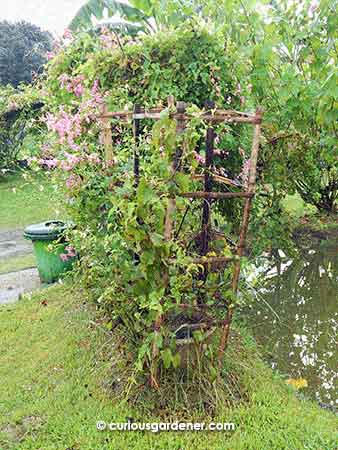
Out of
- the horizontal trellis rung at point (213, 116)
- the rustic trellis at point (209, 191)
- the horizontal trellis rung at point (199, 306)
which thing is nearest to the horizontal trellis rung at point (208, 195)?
the rustic trellis at point (209, 191)

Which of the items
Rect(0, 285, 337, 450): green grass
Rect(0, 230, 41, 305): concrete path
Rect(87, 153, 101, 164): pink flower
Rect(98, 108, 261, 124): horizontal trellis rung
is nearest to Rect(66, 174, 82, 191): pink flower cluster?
Rect(87, 153, 101, 164): pink flower

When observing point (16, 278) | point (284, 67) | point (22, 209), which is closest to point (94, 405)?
point (16, 278)

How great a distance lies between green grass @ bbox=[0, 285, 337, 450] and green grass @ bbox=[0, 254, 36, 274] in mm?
2169

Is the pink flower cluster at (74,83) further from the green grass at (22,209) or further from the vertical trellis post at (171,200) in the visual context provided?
the green grass at (22,209)

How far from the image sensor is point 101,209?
3600 mm

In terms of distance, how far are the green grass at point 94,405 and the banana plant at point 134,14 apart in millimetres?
2771

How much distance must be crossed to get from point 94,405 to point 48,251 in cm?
232

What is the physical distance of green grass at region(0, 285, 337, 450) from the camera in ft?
8.77

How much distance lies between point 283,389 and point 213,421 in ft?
2.17

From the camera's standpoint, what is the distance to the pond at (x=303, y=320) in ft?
11.8

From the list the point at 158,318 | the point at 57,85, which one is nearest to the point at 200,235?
the point at 158,318

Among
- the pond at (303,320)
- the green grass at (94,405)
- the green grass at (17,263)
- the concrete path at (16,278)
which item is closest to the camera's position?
the green grass at (94,405)

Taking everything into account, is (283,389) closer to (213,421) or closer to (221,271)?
(213,421)

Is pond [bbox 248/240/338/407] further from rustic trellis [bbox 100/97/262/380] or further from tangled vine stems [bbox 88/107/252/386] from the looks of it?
tangled vine stems [bbox 88/107/252/386]
